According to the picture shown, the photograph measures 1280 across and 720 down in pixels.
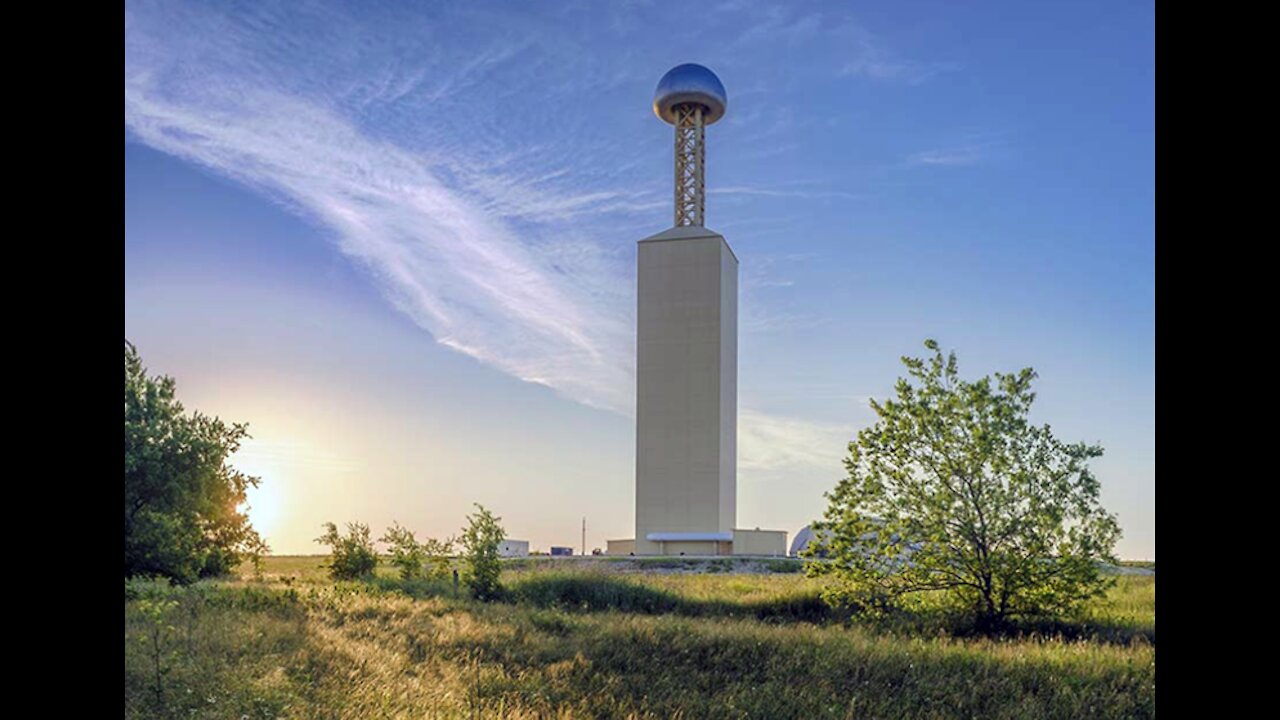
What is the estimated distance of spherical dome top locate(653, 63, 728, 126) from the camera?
53.4m

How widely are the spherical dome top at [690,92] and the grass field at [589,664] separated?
1589 inches

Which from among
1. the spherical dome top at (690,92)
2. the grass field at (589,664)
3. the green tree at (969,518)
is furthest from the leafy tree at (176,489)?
the spherical dome top at (690,92)

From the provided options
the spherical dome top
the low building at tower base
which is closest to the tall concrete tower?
the low building at tower base

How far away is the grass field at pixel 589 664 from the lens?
10328mm

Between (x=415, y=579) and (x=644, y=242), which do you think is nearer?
(x=415, y=579)

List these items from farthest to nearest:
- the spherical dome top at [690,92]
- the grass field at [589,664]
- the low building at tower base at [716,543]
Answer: the spherical dome top at [690,92] → the low building at tower base at [716,543] → the grass field at [589,664]

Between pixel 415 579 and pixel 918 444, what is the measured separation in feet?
46.0

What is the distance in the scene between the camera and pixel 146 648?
480 inches

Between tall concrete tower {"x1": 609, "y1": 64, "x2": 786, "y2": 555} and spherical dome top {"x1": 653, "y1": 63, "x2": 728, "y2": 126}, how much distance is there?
773 centimetres

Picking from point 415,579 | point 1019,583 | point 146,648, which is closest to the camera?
point 146,648

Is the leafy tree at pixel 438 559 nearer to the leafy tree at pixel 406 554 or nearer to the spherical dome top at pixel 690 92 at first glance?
the leafy tree at pixel 406 554
